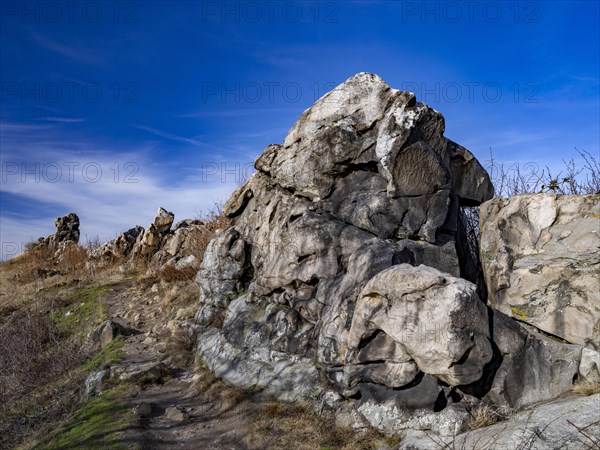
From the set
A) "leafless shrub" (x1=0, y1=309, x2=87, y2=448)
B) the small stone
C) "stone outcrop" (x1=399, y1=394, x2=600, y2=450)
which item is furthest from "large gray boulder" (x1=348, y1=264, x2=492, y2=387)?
"leafless shrub" (x1=0, y1=309, x2=87, y2=448)

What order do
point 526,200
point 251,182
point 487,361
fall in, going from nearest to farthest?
point 487,361, point 526,200, point 251,182

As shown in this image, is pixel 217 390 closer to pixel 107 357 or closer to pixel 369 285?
pixel 369 285

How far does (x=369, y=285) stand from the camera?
6.92 metres

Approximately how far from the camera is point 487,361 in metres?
6.20

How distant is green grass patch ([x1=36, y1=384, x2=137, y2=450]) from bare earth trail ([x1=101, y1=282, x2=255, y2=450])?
6.9 inches

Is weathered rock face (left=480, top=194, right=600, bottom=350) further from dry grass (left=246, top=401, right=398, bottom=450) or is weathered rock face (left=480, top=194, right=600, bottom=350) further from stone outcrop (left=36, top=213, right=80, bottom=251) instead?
stone outcrop (left=36, top=213, right=80, bottom=251)

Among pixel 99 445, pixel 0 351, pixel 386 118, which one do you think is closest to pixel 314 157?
pixel 386 118

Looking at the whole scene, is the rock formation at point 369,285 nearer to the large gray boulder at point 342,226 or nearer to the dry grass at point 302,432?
the large gray boulder at point 342,226

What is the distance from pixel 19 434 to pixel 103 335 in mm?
4430

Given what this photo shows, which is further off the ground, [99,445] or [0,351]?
[0,351]

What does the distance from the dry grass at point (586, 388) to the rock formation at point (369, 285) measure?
132 millimetres

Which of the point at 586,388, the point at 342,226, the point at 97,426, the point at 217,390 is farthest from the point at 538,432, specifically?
the point at 97,426

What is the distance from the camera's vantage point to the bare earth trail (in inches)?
277

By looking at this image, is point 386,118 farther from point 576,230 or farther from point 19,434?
point 19,434
